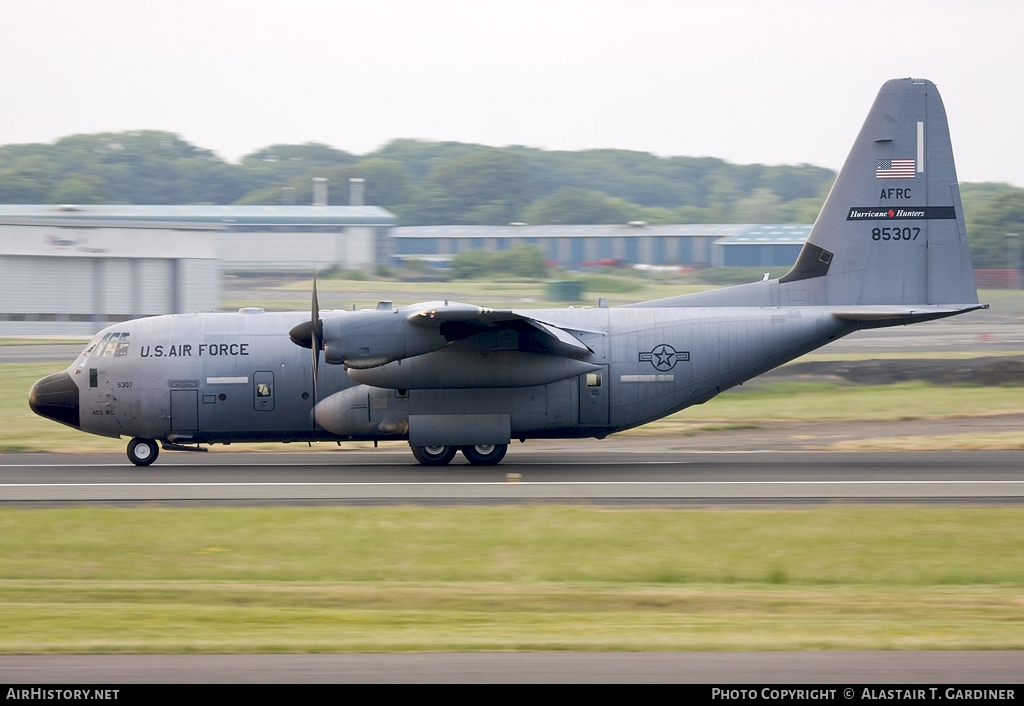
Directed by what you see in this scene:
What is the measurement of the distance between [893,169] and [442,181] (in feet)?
343

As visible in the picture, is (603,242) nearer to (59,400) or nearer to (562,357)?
(562,357)

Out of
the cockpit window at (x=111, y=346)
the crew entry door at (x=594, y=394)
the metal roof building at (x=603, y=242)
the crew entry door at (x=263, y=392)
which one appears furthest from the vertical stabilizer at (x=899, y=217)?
the metal roof building at (x=603, y=242)

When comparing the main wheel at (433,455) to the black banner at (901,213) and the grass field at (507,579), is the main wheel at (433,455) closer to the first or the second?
the grass field at (507,579)

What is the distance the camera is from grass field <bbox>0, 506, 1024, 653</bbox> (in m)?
9.19

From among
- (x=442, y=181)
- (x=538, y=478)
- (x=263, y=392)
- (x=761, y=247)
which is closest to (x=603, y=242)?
(x=761, y=247)

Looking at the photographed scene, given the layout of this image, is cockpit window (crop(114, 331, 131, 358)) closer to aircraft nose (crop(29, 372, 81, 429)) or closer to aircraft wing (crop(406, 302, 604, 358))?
aircraft nose (crop(29, 372, 81, 429))

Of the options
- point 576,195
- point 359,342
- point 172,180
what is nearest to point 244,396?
point 359,342

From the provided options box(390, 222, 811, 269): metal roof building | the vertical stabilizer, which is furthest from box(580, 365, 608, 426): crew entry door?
box(390, 222, 811, 269): metal roof building

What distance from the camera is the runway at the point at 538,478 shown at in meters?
17.1

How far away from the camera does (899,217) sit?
21.2 meters

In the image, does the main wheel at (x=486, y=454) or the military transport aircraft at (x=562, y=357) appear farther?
the main wheel at (x=486, y=454)

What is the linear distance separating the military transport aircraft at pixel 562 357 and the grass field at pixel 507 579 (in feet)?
15.3
